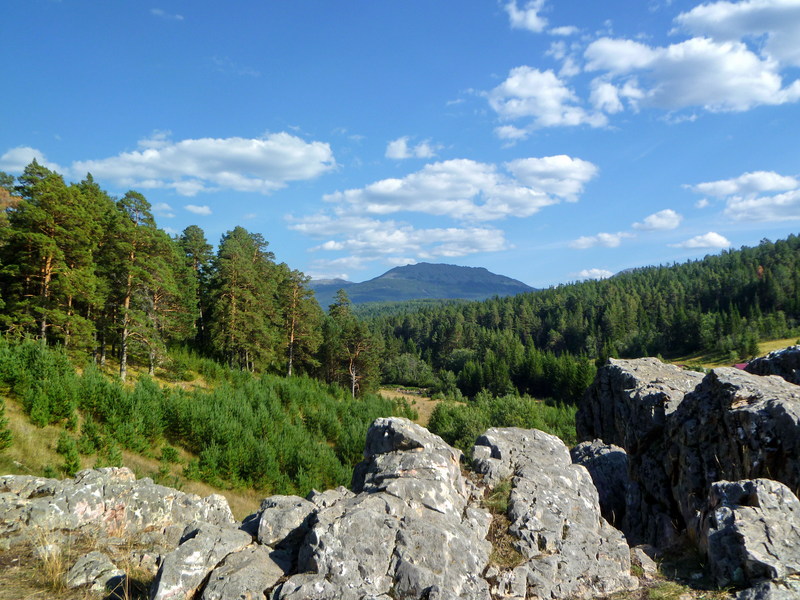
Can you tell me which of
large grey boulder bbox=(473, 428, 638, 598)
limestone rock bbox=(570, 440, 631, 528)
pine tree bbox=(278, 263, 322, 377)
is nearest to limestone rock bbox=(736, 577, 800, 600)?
large grey boulder bbox=(473, 428, 638, 598)

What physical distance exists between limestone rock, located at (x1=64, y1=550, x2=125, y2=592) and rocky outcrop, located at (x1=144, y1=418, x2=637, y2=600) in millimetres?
1364

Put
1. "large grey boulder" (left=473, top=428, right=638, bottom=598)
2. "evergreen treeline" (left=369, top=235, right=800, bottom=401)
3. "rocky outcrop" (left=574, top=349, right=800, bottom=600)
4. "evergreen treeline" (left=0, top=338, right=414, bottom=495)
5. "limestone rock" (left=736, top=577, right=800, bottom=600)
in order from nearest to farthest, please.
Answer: "limestone rock" (left=736, top=577, right=800, bottom=600)
"rocky outcrop" (left=574, top=349, right=800, bottom=600)
"large grey boulder" (left=473, top=428, right=638, bottom=598)
"evergreen treeline" (left=0, top=338, right=414, bottom=495)
"evergreen treeline" (left=369, top=235, right=800, bottom=401)

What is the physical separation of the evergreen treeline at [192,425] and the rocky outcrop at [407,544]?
36.8ft

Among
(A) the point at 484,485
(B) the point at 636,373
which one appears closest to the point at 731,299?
(B) the point at 636,373

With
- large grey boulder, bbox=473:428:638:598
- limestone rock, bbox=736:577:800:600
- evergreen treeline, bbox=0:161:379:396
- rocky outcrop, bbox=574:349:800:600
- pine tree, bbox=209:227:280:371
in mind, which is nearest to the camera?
limestone rock, bbox=736:577:800:600

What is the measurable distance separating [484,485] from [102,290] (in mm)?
28134

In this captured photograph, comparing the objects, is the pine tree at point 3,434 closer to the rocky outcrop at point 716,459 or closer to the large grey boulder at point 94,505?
the large grey boulder at point 94,505

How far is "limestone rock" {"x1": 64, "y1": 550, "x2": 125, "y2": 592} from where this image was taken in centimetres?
564

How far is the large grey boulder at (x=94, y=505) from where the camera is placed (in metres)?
7.42

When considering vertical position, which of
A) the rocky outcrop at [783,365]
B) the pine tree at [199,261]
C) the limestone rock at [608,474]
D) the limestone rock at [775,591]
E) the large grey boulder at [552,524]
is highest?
the pine tree at [199,261]

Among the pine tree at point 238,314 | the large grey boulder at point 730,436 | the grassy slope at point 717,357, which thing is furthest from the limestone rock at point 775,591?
the grassy slope at point 717,357

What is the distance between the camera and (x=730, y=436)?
9.95 m

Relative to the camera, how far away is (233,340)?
3866 cm

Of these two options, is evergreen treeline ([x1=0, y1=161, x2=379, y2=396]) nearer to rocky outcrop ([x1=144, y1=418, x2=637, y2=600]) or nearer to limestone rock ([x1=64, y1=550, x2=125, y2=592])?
limestone rock ([x1=64, y1=550, x2=125, y2=592])
